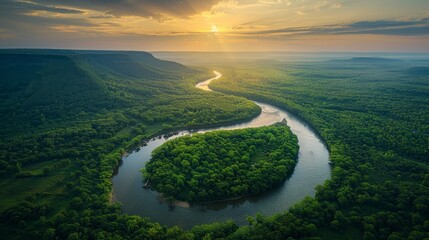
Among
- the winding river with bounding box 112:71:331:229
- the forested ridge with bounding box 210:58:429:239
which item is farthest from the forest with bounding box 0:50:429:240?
the winding river with bounding box 112:71:331:229

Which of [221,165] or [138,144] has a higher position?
[221,165]

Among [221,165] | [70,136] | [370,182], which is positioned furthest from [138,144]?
[370,182]

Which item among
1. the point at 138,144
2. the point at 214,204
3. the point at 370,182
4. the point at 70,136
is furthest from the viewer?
the point at 138,144

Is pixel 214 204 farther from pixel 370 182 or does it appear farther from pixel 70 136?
pixel 70 136

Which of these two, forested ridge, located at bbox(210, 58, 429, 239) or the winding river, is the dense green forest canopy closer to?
the winding river

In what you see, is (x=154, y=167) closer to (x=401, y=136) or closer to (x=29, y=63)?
(x=401, y=136)

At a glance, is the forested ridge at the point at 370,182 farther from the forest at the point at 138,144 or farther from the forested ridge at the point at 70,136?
the forested ridge at the point at 70,136
